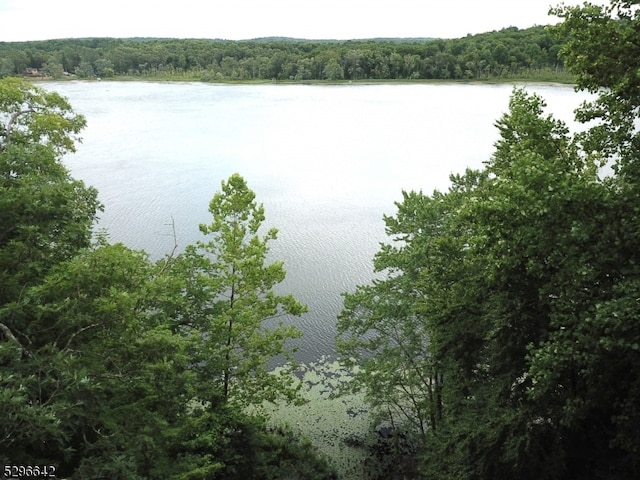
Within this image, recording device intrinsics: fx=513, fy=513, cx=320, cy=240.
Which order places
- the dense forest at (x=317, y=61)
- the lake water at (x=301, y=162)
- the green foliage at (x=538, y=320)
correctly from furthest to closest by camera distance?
the dense forest at (x=317, y=61) → the lake water at (x=301, y=162) → the green foliage at (x=538, y=320)

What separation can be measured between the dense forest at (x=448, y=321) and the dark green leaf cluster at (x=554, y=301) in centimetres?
3

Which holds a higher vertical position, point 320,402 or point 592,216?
point 592,216

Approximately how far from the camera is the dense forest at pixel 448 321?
5691 mm

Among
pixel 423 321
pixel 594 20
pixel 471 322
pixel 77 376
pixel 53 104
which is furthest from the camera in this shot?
pixel 53 104

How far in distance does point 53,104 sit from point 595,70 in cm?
1280

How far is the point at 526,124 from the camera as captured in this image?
280 inches

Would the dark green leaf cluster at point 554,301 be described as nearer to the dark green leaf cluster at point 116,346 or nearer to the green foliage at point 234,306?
the green foliage at point 234,306

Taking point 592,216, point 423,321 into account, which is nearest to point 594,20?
point 592,216

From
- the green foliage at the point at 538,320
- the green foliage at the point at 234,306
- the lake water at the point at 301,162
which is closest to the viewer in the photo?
the green foliage at the point at 538,320

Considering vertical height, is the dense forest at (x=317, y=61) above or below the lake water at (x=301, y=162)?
above

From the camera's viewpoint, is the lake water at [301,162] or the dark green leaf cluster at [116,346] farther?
the lake water at [301,162]

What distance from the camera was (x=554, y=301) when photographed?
20.9ft

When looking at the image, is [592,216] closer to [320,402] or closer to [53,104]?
[320,402]

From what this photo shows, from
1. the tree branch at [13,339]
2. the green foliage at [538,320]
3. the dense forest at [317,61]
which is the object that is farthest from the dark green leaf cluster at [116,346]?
the dense forest at [317,61]
